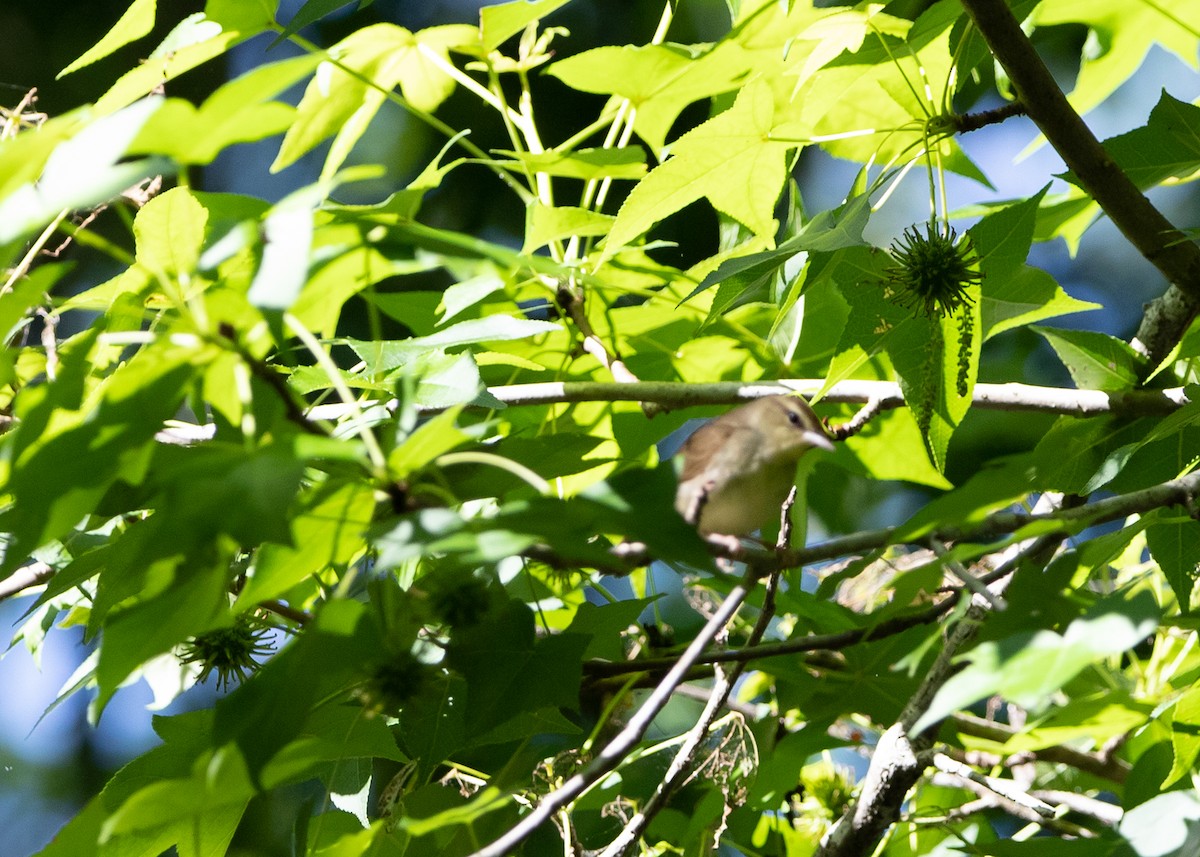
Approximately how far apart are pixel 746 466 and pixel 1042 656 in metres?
0.33

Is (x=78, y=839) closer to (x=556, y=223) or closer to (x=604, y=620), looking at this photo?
(x=604, y=620)

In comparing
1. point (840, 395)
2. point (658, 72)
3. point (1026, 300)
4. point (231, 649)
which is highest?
point (658, 72)

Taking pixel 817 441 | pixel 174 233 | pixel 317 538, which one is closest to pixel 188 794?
pixel 317 538

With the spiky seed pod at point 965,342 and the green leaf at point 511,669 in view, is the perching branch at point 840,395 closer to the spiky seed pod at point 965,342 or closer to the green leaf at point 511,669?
the spiky seed pod at point 965,342

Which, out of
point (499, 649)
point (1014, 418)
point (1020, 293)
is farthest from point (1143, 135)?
point (1014, 418)

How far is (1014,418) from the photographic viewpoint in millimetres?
2408

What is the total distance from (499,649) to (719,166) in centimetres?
56

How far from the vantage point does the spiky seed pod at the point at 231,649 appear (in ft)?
3.83

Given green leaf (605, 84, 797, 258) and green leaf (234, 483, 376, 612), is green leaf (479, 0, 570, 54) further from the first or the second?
green leaf (234, 483, 376, 612)

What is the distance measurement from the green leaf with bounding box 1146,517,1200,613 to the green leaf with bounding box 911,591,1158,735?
22.6 inches

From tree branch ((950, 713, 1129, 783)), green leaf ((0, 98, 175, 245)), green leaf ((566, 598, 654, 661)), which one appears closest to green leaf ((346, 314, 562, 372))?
green leaf ((566, 598, 654, 661))

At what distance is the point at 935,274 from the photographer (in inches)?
43.3

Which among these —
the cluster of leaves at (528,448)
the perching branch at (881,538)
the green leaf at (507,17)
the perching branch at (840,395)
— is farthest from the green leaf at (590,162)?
the perching branch at (881,538)

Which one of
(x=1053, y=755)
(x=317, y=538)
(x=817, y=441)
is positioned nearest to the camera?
(x=317, y=538)
